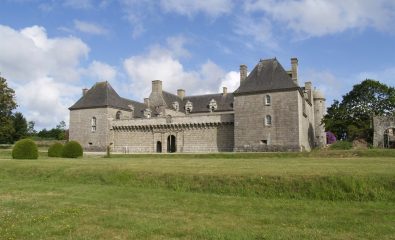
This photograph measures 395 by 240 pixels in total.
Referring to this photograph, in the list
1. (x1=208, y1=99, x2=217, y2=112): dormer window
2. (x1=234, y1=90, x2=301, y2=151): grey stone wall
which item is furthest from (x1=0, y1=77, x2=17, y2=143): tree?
(x1=234, y1=90, x2=301, y2=151): grey stone wall

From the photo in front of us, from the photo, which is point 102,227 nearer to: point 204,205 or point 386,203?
point 204,205

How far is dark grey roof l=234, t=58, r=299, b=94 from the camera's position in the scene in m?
33.2

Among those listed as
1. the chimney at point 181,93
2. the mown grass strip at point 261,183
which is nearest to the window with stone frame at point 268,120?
the chimney at point 181,93

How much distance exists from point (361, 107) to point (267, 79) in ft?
47.6

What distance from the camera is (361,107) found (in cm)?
4197

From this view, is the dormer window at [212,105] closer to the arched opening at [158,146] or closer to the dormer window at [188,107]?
the dormer window at [188,107]

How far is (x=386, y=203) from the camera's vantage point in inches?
362

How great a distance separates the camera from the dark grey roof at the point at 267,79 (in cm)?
3325

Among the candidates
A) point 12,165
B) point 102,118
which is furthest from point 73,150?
point 102,118

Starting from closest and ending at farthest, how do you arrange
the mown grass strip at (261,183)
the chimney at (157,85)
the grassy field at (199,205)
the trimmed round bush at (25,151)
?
the grassy field at (199,205)
the mown grass strip at (261,183)
the trimmed round bush at (25,151)
the chimney at (157,85)

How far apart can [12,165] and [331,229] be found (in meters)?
15.8

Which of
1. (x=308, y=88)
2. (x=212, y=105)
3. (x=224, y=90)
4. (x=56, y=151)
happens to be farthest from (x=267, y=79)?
(x=56, y=151)

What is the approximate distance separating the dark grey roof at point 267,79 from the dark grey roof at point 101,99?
15.8 m

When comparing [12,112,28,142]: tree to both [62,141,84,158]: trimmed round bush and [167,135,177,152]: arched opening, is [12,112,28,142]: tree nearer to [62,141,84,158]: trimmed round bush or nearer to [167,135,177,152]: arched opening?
[167,135,177,152]: arched opening
